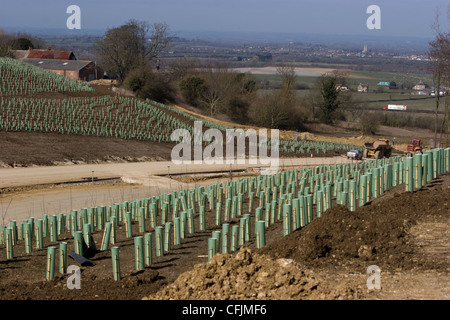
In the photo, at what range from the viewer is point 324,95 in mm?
82938

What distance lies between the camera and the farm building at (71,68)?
82938mm

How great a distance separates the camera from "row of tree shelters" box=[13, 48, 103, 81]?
3270 inches

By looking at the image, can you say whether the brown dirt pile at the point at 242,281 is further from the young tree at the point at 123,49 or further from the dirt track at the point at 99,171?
the young tree at the point at 123,49

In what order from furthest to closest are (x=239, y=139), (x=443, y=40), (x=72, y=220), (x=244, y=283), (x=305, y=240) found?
1. (x=239, y=139)
2. (x=443, y=40)
3. (x=72, y=220)
4. (x=305, y=240)
5. (x=244, y=283)

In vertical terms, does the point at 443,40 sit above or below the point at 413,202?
above

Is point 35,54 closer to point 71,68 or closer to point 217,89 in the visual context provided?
point 71,68

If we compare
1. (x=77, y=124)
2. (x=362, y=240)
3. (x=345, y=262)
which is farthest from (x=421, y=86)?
(x=345, y=262)

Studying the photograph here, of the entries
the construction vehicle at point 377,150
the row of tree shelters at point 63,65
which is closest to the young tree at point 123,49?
the row of tree shelters at point 63,65

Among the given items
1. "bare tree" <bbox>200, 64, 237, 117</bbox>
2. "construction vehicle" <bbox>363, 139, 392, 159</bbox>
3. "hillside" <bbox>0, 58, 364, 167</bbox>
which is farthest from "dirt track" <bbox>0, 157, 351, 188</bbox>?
"bare tree" <bbox>200, 64, 237, 117</bbox>

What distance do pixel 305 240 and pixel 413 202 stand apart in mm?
4139

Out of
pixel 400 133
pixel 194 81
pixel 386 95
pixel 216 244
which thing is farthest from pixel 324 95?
pixel 216 244

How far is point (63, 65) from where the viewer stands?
8512 cm
